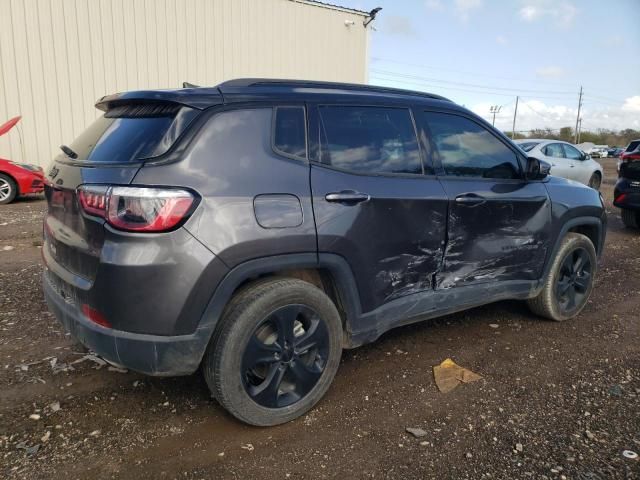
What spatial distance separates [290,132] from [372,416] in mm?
1682

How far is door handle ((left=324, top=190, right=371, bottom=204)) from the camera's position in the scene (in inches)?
105

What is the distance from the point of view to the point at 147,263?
7.23 feet

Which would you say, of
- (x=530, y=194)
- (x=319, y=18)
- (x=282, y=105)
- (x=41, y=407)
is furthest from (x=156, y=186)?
(x=319, y=18)

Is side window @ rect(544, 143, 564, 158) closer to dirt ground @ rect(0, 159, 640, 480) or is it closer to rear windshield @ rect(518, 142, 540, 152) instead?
rear windshield @ rect(518, 142, 540, 152)

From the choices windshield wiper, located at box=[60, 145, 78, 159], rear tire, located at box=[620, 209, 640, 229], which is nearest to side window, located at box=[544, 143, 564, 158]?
rear tire, located at box=[620, 209, 640, 229]

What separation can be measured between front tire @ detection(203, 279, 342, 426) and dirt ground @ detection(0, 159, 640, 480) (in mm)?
163

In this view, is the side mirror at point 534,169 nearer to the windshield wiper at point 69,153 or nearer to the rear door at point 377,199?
the rear door at point 377,199

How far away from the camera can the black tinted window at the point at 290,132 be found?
8.55ft

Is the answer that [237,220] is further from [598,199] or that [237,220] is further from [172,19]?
[172,19]

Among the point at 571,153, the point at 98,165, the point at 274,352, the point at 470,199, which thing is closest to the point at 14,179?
the point at 98,165

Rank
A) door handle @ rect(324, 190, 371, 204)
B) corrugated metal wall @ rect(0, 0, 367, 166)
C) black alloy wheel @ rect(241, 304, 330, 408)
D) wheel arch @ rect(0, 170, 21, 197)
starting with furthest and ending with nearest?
corrugated metal wall @ rect(0, 0, 367, 166)
wheel arch @ rect(0, 170, 21, 197)
door handle @ rect(324, 190, 371, 204)
black alloy wheel @ rect(241, 304, 330, 408)

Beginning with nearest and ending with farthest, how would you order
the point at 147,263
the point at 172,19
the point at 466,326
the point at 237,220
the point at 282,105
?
the point at 147,263 → the point at 237,220 → the point at 282,105 → the point at 466,326 → the point at 172,19

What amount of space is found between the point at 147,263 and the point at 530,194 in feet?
9.46

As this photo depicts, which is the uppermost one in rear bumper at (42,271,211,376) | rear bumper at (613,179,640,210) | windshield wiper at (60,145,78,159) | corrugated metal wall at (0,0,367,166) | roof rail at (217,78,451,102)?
corrugated metal wall at (0,0,367,166)
